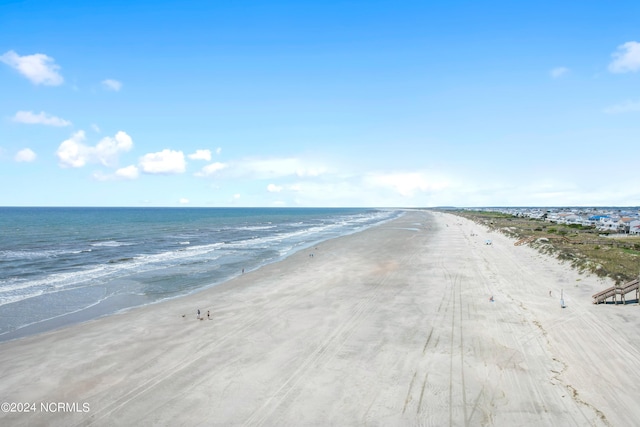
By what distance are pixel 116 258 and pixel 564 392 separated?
5035cm

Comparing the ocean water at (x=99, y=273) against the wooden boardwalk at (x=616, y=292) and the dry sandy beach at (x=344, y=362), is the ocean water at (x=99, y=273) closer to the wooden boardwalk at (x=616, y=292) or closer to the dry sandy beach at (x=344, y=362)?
the dry sandy beach at (x=344, y=362)

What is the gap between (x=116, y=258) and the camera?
162ft

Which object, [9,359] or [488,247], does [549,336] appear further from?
[488,247]

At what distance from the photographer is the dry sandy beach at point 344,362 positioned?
13.2 meters

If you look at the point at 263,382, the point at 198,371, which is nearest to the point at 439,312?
the point at 263,382

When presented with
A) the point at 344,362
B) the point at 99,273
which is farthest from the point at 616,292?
the point at 99,273

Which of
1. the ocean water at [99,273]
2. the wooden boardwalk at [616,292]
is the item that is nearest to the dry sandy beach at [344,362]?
the wooden boardwalk at [616,292]

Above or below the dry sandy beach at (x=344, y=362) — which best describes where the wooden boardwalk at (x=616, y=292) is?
above

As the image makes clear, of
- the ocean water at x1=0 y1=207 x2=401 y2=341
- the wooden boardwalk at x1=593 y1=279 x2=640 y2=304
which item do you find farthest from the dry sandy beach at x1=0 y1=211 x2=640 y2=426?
the ocean water at x1=0 y1=207 x2=401 y2=341

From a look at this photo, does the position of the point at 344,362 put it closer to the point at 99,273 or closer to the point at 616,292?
the point at 616,292

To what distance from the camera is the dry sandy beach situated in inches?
518

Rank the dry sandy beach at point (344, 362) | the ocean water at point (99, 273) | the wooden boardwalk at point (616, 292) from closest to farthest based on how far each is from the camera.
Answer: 1. the dry sandy beach at point (344, 362)
2. the wooden boardwalk at point (616, 292)
3. the ocean water at point (99, 273)

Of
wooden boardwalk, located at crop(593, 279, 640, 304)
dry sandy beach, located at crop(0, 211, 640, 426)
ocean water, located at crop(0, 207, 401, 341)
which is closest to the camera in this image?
dry sandy beach, located at crop(0, 211, 640, 426)

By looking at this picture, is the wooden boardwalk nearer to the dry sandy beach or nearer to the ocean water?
the dry sandy beach
